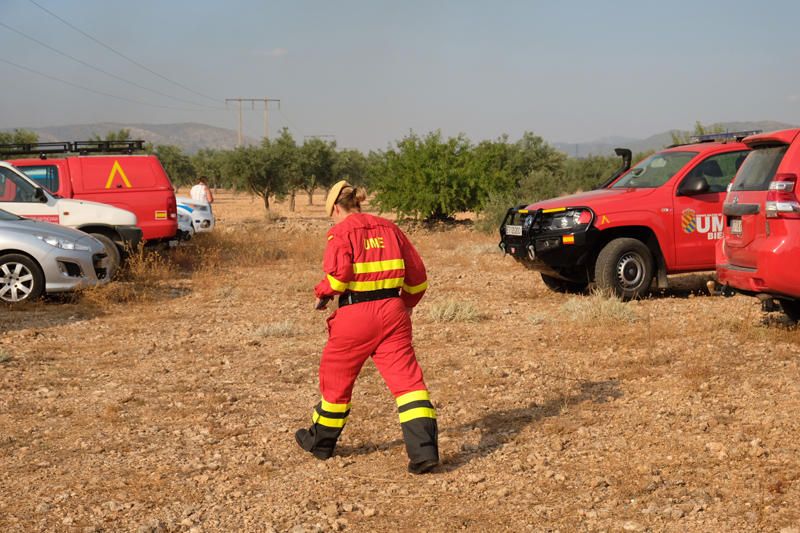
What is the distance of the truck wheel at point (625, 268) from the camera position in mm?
10945

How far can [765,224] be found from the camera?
25.4 feet

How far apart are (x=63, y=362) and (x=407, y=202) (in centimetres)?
1800

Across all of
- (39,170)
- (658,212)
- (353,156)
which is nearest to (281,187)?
(353,156)

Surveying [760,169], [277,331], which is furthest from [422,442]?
[277,331]

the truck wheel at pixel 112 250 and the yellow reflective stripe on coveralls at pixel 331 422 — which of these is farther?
the truck wheel at pixel 112 250

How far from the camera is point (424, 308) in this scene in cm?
1138

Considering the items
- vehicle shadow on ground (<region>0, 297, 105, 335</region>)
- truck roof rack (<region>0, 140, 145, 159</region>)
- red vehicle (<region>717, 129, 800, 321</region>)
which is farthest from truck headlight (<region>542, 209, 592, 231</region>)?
truck roof rack (<region>0, 140, 145, 159</region>)

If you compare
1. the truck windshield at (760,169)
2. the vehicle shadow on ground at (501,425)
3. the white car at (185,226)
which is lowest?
the vehicle shadow on ground at (501,425)

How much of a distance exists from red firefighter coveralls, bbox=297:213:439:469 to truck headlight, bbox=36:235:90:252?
7.51 meters

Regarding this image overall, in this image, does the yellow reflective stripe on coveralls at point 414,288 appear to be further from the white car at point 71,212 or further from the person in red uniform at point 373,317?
the white car at point 71,212

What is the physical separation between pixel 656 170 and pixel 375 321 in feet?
23.6

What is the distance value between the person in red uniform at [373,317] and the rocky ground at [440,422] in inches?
15.0

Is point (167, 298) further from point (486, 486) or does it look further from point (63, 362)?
point (486, 486)

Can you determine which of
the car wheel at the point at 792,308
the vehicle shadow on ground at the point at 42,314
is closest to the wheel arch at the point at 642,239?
the car wheel at the point at 792,308
